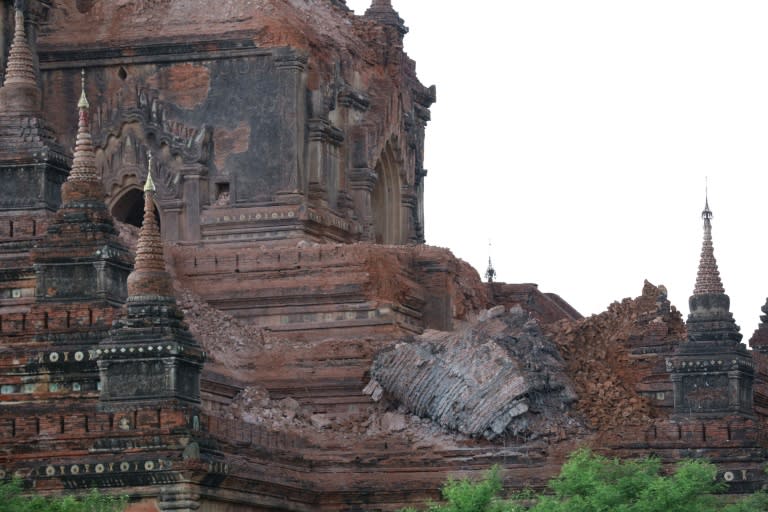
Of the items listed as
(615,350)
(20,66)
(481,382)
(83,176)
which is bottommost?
(481,382)

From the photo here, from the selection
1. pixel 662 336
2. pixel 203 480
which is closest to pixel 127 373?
pixel 203 480

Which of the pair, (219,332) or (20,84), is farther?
(219,332)

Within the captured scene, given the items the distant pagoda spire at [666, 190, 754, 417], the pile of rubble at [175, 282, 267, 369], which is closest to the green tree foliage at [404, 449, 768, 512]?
the distant pagoda spire at [666, 190, 754, 417]

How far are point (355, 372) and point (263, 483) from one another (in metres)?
6.23

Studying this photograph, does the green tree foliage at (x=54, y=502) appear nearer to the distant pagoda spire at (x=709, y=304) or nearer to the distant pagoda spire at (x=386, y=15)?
the distant pagoda spire at (x=709, y=304)

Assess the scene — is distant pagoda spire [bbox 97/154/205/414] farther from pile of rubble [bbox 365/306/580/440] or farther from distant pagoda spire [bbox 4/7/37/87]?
distant pagoda spire [bbox 4/7/37/87]

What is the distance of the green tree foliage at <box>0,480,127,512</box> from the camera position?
179ft

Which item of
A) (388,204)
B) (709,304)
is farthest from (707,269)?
(388,204)

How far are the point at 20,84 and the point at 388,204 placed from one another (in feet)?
48.9

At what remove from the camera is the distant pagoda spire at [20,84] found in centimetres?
6644

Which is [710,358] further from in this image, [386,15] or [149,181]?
[386,15]

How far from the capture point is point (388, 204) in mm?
79125

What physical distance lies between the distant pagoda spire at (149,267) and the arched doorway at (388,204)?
1891cm

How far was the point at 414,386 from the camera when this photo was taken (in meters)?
65.0
